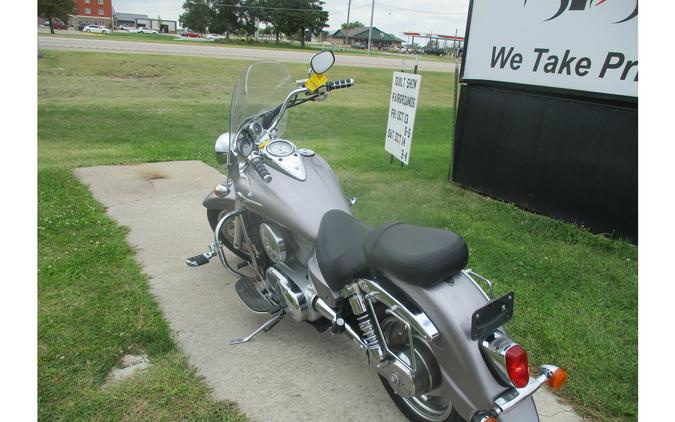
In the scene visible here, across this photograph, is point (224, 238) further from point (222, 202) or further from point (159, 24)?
point (159, 24)

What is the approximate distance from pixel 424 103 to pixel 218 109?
6733mm

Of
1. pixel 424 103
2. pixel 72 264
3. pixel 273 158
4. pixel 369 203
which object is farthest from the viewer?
pixel 424 103

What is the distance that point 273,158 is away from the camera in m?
2.91

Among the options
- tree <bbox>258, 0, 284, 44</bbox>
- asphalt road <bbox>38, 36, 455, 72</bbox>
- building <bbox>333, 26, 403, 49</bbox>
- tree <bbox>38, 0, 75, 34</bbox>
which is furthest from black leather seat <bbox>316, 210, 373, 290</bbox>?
building <bbox>333, 26, 403, 49</bbox>

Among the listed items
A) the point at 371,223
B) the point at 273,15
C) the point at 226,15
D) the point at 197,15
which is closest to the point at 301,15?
the point at 273,15

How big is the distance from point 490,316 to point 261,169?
5.30 ft

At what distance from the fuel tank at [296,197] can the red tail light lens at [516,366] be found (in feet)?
3.82

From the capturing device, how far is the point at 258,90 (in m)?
3.18

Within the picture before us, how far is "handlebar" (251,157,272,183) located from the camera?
2.83 meters

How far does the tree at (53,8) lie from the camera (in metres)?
37.7

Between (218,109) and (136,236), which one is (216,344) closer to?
(136,236)

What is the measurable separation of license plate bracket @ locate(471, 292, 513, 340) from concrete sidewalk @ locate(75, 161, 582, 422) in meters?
0.83

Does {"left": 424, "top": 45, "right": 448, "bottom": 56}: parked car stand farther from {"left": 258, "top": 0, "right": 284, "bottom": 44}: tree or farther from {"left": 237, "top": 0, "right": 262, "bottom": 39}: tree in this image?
{"left": 237, "top": 0, "right": 262, "bottom": 39}: tree

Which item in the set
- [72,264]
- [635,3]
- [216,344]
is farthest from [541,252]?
[72,264]
